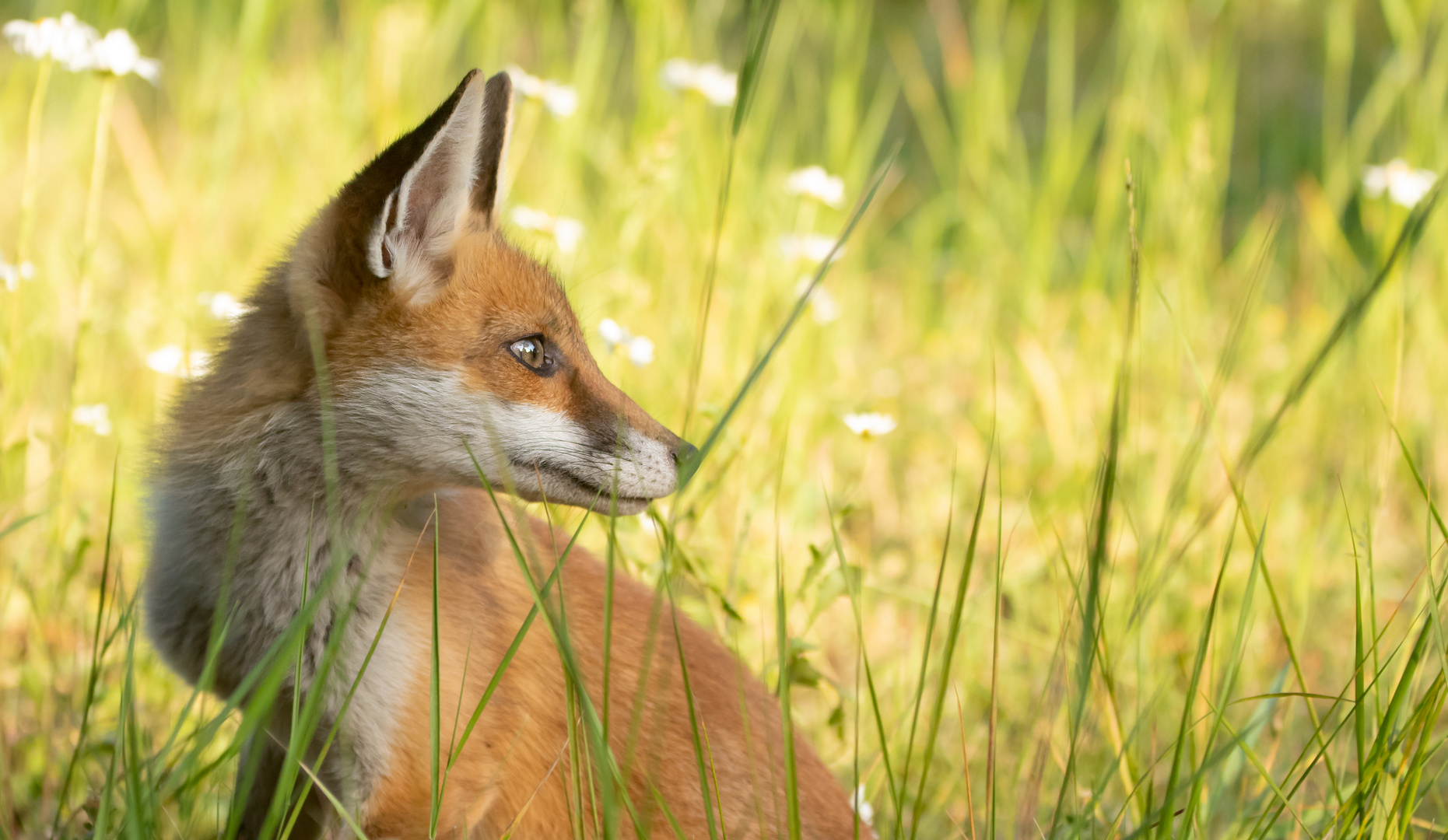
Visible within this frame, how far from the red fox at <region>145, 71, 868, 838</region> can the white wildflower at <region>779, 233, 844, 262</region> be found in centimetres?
223

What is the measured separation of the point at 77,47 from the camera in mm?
3098

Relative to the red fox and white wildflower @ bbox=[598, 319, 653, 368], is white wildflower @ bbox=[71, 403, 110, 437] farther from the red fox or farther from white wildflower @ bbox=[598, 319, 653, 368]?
white wildflower @ bbox=[598, 319, 653, 368]

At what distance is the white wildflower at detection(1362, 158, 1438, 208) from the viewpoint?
4512mm

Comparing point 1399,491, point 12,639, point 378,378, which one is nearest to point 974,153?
point 1399,491

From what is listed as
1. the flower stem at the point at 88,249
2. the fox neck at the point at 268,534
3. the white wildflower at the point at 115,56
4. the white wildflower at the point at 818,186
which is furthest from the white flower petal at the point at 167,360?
the white wildflower at the point at 818,186

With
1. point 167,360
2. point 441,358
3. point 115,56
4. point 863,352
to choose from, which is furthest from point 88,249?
point 863,352

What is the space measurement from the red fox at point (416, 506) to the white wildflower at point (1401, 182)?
3776mm

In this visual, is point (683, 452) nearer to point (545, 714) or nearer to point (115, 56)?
point (545, 714)

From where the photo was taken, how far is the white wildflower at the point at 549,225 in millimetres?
3787

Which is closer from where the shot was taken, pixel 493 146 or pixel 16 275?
pixel 493 146

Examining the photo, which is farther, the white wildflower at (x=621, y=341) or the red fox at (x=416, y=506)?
the white wildflower at (x=621, y=341)

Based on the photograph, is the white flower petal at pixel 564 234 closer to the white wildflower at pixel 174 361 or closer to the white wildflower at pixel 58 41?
the white wildflower at pixel 174 361

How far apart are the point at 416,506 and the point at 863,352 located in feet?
13.6

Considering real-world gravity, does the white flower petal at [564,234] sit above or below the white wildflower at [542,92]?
below
